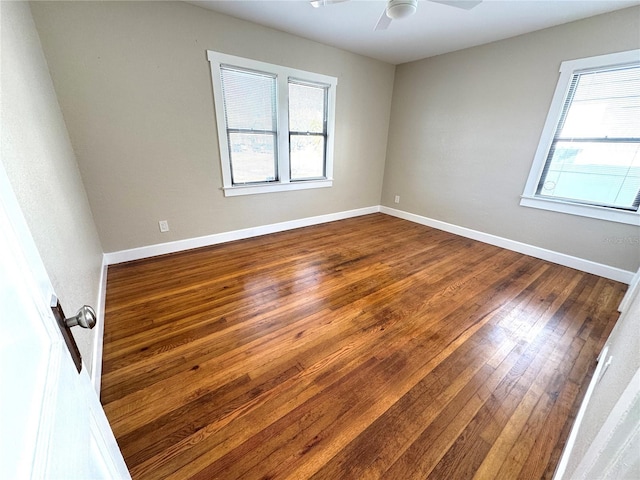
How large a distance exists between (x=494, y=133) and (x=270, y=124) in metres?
2.86

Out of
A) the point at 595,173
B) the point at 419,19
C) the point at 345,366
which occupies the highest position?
the point at 419,19

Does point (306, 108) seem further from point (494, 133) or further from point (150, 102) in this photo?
point (494, 133)

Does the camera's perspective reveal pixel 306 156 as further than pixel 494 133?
Yes

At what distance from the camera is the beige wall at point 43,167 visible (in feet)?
3.54

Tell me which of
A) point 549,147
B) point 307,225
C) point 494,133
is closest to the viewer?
point 549,147

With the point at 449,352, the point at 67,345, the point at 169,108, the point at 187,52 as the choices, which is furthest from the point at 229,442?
the point at 187,52

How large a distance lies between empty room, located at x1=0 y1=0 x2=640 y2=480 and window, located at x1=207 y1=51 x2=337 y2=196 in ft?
0.09

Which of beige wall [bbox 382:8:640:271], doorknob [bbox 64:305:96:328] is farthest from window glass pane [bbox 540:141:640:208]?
doorknob [bbox 64:305:96:328]

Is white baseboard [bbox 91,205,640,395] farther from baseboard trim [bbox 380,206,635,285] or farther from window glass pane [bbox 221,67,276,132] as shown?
window glass pane [bbox 221,67,276,132]

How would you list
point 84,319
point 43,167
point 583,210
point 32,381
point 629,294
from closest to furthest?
1. point 32,381
2. point 84,319
3. point 43,167
4. point 629,294
5. point 583,210

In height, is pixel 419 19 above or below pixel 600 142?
above

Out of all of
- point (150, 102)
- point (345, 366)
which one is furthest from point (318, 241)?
point (150, 102)

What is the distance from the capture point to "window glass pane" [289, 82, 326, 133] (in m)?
3.37

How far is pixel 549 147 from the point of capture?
114 inches
